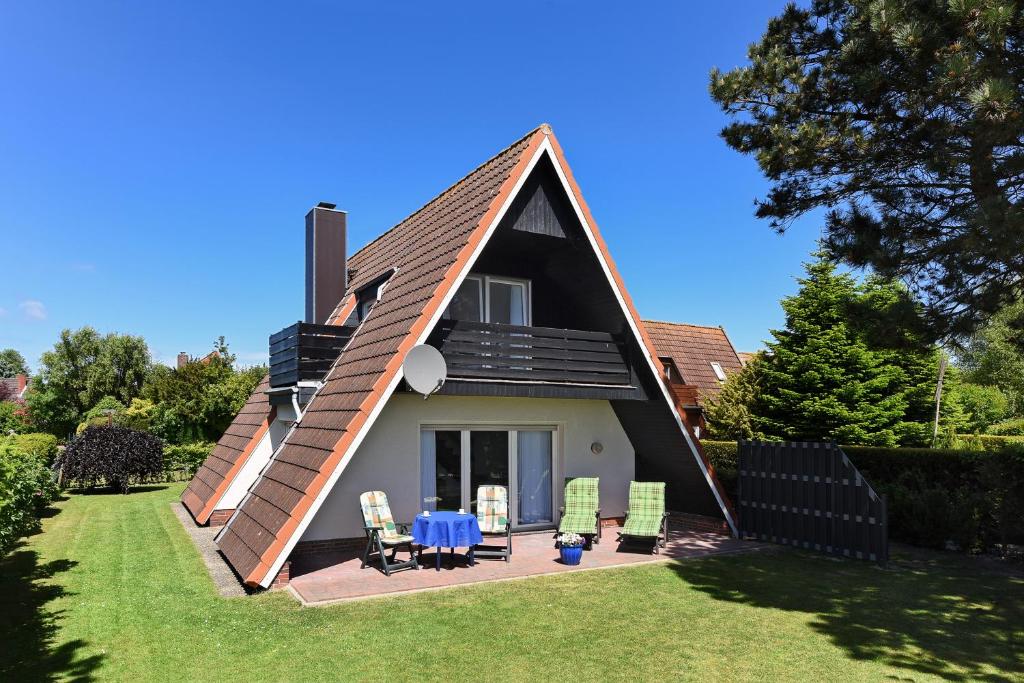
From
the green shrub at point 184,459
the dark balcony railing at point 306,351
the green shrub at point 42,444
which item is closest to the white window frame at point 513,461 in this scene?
the dark balcony railing at point 306,351

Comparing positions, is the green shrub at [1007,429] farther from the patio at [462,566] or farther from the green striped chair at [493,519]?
the green striped chair at [493,519]

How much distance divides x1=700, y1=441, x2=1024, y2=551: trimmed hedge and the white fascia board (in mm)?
9306

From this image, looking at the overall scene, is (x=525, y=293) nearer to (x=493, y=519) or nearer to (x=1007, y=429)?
(x=493, y=519)

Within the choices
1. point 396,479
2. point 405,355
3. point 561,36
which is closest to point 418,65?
point 561,36

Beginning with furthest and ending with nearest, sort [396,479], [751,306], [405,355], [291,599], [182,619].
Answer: [751,306], [396,479], [405,355], [291,599], [182,619]

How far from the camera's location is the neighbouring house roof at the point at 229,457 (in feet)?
46.4

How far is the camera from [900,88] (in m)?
9.29

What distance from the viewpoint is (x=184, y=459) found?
2497 centimetres

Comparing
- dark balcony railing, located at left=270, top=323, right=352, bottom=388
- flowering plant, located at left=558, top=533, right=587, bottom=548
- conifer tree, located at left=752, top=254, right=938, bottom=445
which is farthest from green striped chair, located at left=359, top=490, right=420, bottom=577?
conifer tree, located at left=752, top=254, right=938, bottom=445

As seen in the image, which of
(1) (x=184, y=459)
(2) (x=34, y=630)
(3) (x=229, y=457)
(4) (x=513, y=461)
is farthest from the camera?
(1) (x=184, y=459)

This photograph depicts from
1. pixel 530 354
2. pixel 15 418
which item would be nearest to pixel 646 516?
pixel 530 354

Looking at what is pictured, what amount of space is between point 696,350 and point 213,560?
2198cm

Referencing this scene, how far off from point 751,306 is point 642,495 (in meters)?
14.1

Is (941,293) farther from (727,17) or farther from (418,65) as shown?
(418,65)
